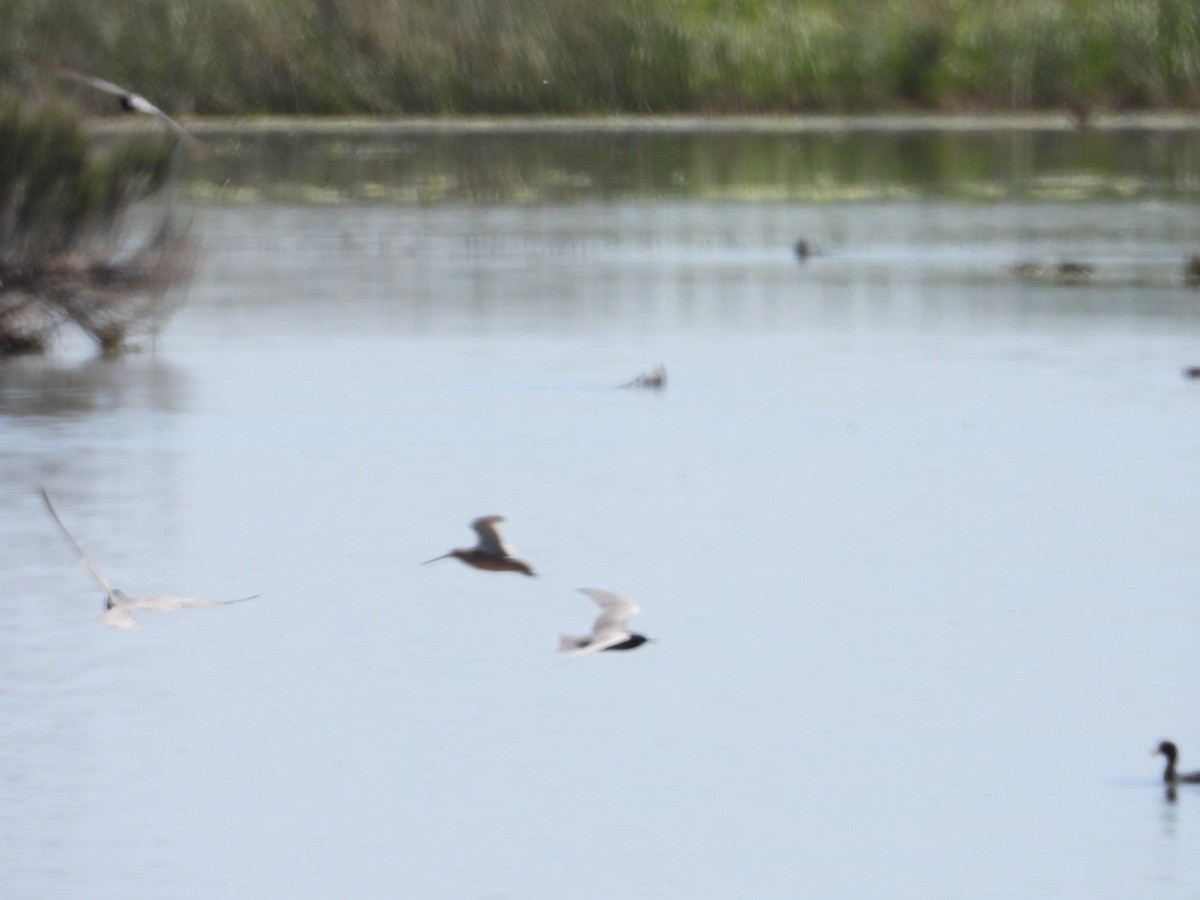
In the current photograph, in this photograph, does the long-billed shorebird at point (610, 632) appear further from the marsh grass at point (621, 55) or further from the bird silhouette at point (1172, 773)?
the marsh grass at point (621, 55)

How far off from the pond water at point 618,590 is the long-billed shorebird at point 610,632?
9.5 inches

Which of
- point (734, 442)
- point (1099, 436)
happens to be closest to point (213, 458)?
point (734, 442)

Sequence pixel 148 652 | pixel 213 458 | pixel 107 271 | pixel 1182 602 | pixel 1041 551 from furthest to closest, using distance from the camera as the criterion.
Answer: pixel 107 271, pixel 213 458, pixel 1041 551, pixel 1182 602, pixel 148 652

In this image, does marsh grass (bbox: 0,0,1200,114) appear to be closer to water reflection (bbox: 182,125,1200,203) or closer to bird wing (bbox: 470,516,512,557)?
water reflection (bbox: 182,125,1200,203)

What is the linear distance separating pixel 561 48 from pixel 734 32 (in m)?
2.07

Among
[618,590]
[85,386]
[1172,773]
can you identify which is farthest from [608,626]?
[85,386]

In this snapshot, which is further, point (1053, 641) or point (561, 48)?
point (561, 48)

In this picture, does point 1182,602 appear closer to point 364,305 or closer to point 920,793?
point 920,793

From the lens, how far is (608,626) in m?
6.25

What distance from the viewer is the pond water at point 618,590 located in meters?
5.70

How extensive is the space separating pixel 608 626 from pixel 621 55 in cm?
2809

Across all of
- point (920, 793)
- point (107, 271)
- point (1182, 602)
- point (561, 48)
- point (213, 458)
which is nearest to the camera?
point (920, 793)

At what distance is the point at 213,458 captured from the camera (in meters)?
10.9

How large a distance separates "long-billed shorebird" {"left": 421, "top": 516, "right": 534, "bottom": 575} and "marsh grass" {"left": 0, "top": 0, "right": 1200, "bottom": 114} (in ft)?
87.2
